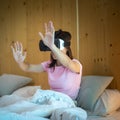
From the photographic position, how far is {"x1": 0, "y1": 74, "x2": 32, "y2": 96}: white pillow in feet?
8.45

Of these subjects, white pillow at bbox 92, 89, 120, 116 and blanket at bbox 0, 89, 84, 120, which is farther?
white pillow at bbox 92, 89, 120, 116

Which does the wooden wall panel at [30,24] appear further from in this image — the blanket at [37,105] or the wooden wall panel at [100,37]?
the blanket at [37,105]

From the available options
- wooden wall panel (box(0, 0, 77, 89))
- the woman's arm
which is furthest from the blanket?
wooden wall panel (box(0, 0, 77, 89))

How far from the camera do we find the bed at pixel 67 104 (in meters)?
1.44

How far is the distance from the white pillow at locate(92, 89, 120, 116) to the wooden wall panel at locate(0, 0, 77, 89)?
2.03 feet

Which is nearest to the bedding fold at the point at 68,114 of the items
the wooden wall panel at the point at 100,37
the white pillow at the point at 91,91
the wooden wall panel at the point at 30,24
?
the white pillow at the point at 91,91

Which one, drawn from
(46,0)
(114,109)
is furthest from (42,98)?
(46,0)

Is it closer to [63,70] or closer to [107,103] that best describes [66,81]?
[63,70]

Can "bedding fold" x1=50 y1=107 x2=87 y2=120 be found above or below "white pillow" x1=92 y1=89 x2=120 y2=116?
above

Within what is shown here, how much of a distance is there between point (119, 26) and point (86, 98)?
2.27 feet

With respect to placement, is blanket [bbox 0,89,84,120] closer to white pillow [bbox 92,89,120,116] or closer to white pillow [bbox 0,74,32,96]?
white pillow [bbox 92,89,120,116]

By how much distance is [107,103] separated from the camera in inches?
76.9

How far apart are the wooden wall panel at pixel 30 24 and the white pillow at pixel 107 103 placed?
62cm

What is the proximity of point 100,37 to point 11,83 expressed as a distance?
993mm
